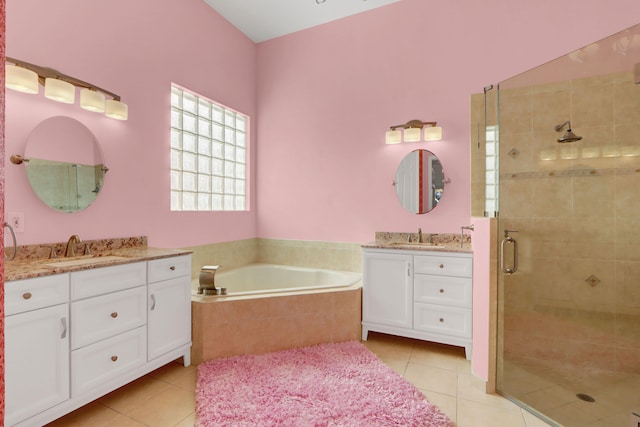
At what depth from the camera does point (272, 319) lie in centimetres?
255

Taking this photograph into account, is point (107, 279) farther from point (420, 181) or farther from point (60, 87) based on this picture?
point (420, 181)

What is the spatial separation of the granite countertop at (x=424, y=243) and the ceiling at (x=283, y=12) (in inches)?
92.6

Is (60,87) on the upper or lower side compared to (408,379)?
upper

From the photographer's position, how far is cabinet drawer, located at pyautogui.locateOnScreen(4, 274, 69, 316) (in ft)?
4.72

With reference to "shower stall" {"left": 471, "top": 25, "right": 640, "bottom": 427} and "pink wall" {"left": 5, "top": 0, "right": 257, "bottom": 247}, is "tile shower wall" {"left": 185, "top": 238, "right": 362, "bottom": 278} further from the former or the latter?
"shower stall" {"left": 471, "top": 25, "right": 640, "bottom": 427}

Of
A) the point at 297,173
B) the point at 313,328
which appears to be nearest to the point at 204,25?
the point at 297,173

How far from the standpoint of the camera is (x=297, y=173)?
3762mm

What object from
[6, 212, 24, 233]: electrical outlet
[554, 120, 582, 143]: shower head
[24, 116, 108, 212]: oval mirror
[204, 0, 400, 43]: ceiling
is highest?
[204, 0, 400, 43]: ceiling

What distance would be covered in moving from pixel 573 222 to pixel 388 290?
1.40 meters

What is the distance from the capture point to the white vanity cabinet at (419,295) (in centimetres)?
257

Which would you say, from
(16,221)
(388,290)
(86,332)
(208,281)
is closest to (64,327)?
(86,332)

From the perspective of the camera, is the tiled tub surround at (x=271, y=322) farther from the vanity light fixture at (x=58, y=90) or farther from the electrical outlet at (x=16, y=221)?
the vanity light fixture at (x=58, y=90)

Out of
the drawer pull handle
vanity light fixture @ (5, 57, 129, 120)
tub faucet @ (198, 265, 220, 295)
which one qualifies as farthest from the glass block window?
the drawer pull handle

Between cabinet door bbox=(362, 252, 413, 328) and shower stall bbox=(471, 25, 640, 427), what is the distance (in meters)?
0.77
